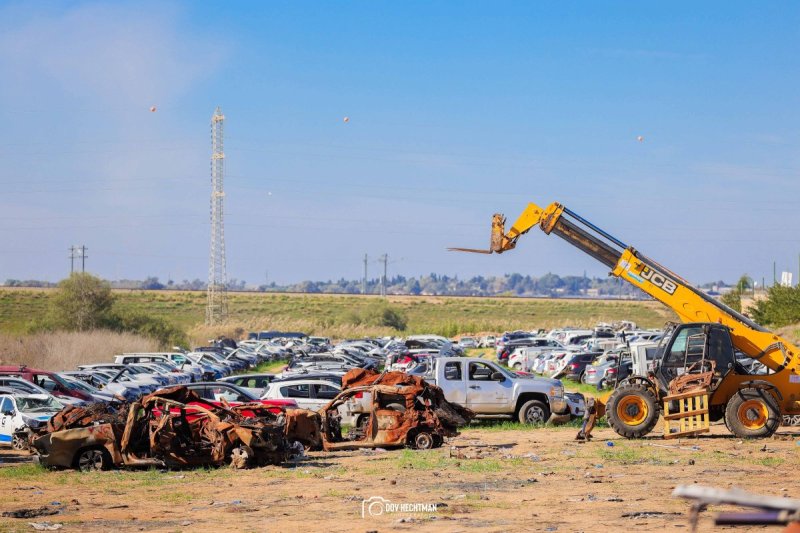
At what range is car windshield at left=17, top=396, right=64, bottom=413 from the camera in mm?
23125

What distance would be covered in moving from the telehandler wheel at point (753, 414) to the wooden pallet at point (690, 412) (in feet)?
2.08

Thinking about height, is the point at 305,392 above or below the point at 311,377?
below

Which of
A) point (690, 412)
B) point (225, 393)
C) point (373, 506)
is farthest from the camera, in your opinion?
point (225, 393)

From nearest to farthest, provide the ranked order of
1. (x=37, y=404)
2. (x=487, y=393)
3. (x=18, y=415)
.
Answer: (x=18, y=415), (x=37, y=404), (x=487, y=393)

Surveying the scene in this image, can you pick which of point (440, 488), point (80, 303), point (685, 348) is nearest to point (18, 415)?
point (440, 488)

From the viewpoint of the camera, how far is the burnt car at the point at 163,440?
1816 centimetres

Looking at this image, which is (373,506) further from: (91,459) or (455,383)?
(455,383)

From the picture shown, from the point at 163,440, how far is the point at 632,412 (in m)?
9.59

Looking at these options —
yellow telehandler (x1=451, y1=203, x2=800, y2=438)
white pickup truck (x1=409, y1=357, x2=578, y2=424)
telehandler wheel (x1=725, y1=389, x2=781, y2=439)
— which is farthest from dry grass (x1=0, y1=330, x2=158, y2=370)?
telehandler wheel (x1=725, y1=389, x2=781, y2=439)

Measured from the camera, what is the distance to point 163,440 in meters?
18.1

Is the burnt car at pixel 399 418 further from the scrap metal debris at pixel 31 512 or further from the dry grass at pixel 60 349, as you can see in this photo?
the dry grass at pixel 60 349

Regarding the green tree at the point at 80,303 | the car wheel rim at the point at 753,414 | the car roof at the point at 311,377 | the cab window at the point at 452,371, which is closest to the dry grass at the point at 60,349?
the green tree at the point at 80,303

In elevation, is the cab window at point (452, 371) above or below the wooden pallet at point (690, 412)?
above

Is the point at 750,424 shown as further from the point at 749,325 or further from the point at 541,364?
the point at 541,364
